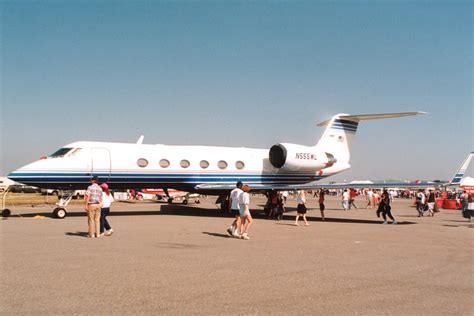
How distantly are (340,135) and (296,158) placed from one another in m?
3.75

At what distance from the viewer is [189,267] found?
7.71 metres

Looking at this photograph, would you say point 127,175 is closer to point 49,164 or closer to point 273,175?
point 49,164

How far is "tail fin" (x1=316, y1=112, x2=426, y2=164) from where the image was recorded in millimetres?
24594

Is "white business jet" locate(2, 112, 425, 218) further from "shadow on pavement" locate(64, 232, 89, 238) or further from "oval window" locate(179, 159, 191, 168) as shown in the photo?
"shadow on pavement" locate(64, 232, 89, 238)

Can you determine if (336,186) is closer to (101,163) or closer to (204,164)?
(204,164)

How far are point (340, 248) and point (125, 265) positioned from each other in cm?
502

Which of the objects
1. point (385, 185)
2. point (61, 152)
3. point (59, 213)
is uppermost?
point (61, 152)

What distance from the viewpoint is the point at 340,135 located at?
24.9 m

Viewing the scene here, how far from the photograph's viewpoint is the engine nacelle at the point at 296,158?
22.5m

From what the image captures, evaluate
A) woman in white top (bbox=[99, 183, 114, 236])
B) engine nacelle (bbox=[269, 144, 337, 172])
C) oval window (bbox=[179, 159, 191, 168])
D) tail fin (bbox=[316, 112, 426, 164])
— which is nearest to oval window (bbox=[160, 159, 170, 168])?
oval window (bbox=[179, 159, 191, 168])

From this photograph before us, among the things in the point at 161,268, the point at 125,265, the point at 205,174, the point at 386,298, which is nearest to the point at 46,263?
the point at 125,265

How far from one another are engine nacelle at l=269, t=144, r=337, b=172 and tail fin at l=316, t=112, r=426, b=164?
3.33ft

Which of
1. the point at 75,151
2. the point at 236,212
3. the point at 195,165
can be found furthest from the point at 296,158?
the point at 236,212

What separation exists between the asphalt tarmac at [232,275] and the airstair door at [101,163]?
641 cm
